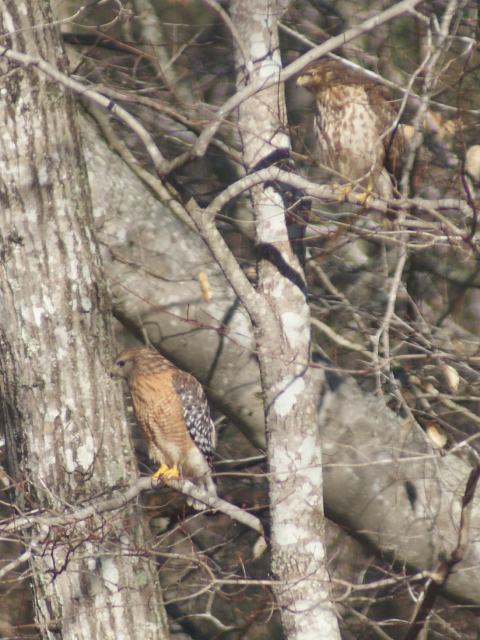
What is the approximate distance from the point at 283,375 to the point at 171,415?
141cm

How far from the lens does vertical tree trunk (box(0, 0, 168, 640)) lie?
13.6 feet

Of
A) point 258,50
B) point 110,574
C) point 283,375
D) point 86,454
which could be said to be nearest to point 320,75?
point 258,50

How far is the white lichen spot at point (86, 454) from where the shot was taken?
4203 millimetres

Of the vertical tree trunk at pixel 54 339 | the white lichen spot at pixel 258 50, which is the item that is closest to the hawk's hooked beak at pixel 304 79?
the white lichen spot at pixel 258 50

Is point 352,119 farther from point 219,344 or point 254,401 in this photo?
point 254,401

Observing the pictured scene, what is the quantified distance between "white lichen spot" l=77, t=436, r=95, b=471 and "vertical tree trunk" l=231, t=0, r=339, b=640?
28.7 inches

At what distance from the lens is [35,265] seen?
13.6 ft

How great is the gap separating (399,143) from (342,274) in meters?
1.53

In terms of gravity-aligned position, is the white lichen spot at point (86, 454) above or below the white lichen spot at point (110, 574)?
above

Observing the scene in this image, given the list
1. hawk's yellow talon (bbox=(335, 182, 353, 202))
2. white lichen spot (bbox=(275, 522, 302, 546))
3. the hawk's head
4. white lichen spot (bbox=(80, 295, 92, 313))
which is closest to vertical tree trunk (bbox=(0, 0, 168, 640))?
white lichen spot (bbox=(80, 295, 92, 313))

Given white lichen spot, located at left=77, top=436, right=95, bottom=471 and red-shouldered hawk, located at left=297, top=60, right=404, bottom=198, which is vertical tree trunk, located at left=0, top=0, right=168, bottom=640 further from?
red-shouldered hawk, located at left=297, top=60, right=404, bottom=198

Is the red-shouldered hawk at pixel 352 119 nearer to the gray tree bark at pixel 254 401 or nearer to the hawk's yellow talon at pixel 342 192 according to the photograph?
the gray tree bark at pixel 254 401

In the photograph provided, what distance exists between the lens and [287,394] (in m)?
4.12

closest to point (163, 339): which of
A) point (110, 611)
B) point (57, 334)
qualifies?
point (57, 334)
